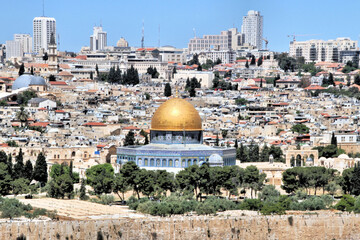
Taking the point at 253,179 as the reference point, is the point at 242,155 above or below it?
above

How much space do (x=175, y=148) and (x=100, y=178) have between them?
317 inches

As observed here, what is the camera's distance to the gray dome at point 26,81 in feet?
344

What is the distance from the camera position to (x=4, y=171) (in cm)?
5678

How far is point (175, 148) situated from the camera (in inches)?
2516

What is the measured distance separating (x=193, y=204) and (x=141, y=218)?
4.99 m

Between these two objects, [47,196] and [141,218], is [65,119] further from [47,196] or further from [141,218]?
[141,218]

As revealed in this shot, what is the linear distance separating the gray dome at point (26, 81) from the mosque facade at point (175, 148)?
40.1m

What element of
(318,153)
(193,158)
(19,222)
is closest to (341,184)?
(193,158)

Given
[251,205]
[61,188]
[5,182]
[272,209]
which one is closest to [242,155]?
[61,188]

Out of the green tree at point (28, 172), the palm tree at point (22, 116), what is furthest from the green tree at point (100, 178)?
the palm tree at point (22, 116)

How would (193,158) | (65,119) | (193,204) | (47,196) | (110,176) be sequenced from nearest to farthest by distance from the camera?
(193,204), (47,196), (110,176), (193,158), (65,119)

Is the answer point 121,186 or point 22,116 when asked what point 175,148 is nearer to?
point 121,186

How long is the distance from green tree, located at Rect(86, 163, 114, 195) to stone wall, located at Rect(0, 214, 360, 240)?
11.7 metres

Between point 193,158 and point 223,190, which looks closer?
point 223,190
